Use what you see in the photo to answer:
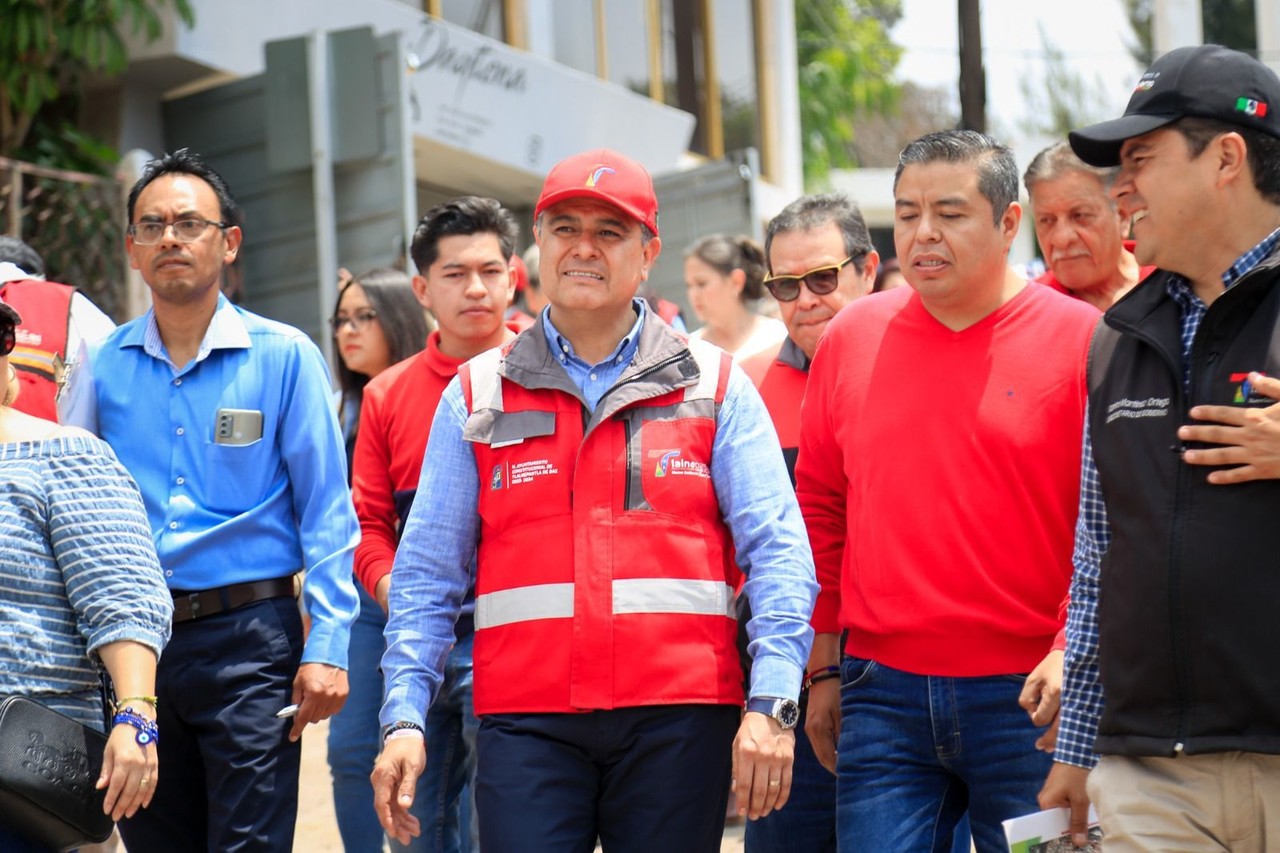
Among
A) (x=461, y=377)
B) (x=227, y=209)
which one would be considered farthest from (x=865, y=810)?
(x=227, y=209)

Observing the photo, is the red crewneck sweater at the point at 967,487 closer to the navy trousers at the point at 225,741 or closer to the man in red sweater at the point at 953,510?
the man in red sweater at the point at 953,510

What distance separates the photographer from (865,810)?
14.1 feet

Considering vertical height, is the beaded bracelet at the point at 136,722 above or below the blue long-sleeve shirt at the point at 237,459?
below

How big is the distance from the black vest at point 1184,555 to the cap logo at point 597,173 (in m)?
1.25

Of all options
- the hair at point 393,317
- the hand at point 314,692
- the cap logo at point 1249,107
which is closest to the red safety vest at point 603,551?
the hand at point 314,692

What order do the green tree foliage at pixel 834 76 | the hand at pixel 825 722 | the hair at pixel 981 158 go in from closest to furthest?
the hair at pixel 981 158
the hand at pixel 825 722
the green tree foliage at pixel 834 76

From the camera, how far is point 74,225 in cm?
1039

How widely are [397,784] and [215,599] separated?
4.09ft

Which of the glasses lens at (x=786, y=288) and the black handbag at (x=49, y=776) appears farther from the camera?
the glasses lens at (x=786, y=288)

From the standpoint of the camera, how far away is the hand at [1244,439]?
10.8ft

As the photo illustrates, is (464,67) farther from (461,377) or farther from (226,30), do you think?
(461,377)

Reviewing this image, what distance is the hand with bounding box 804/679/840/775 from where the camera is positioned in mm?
4621

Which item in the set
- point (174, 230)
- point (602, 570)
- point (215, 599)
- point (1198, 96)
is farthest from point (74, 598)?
point (1198, 96)

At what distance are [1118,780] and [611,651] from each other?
112 cm
